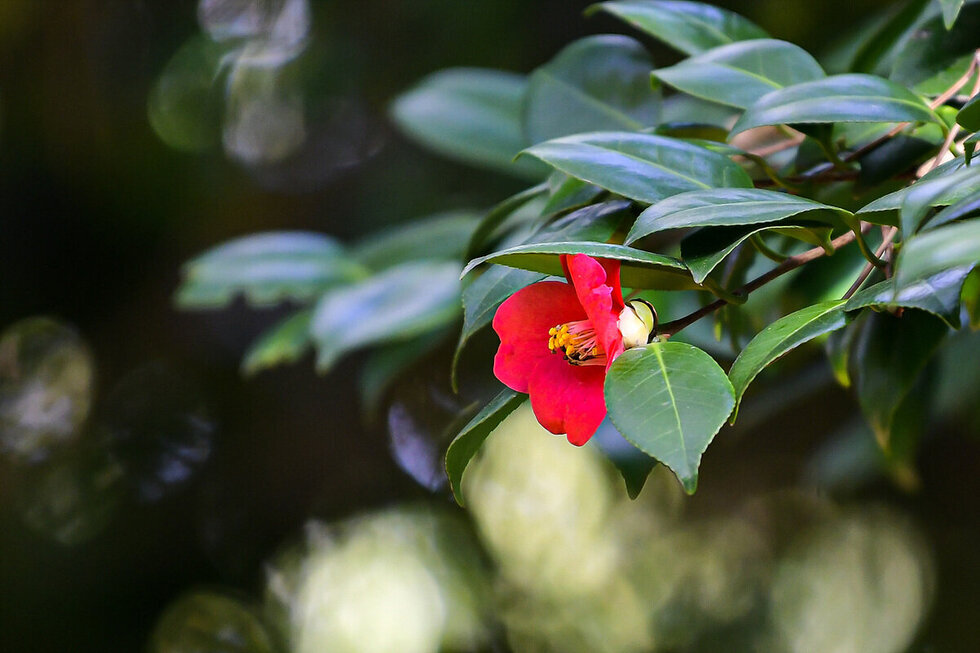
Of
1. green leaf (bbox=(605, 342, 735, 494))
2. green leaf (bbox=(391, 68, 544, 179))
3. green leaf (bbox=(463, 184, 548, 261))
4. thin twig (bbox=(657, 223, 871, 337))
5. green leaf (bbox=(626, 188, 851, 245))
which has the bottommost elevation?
green leaf (bbox=(391, 68, 544, 179))

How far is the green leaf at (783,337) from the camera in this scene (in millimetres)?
271

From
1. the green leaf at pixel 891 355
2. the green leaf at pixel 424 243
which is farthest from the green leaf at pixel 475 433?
the green leaf at pixel 424 243

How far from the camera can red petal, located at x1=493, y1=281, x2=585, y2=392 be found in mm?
327

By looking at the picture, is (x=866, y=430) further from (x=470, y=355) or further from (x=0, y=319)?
(x=0, y=319)

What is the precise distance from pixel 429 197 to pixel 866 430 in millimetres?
885

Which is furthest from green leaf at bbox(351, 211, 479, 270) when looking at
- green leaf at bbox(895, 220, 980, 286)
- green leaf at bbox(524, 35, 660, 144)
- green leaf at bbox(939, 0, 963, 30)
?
green leaf at bbox(895, 220, 980, 286)

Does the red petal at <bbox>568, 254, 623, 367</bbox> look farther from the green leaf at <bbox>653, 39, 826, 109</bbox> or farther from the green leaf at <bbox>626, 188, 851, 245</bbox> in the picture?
the green leaf at <bbox>653, 39, 826, 109</bbox>

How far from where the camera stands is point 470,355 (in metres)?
1.43

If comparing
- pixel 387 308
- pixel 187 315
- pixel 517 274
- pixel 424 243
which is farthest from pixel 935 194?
pixel 187 315

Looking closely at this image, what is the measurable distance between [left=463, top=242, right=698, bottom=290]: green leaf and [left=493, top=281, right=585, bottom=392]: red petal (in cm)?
2

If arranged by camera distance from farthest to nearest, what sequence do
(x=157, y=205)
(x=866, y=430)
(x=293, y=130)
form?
1. (x=293, y=130)
2. (x=157, y=205)
3. (x=866, y=430)

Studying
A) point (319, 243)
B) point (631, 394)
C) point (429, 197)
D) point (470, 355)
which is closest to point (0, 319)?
point (429, 197)

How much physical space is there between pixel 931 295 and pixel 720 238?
7cm

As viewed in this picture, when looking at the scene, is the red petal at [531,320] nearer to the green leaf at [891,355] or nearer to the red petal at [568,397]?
Answer: the red petal at [568,397]
